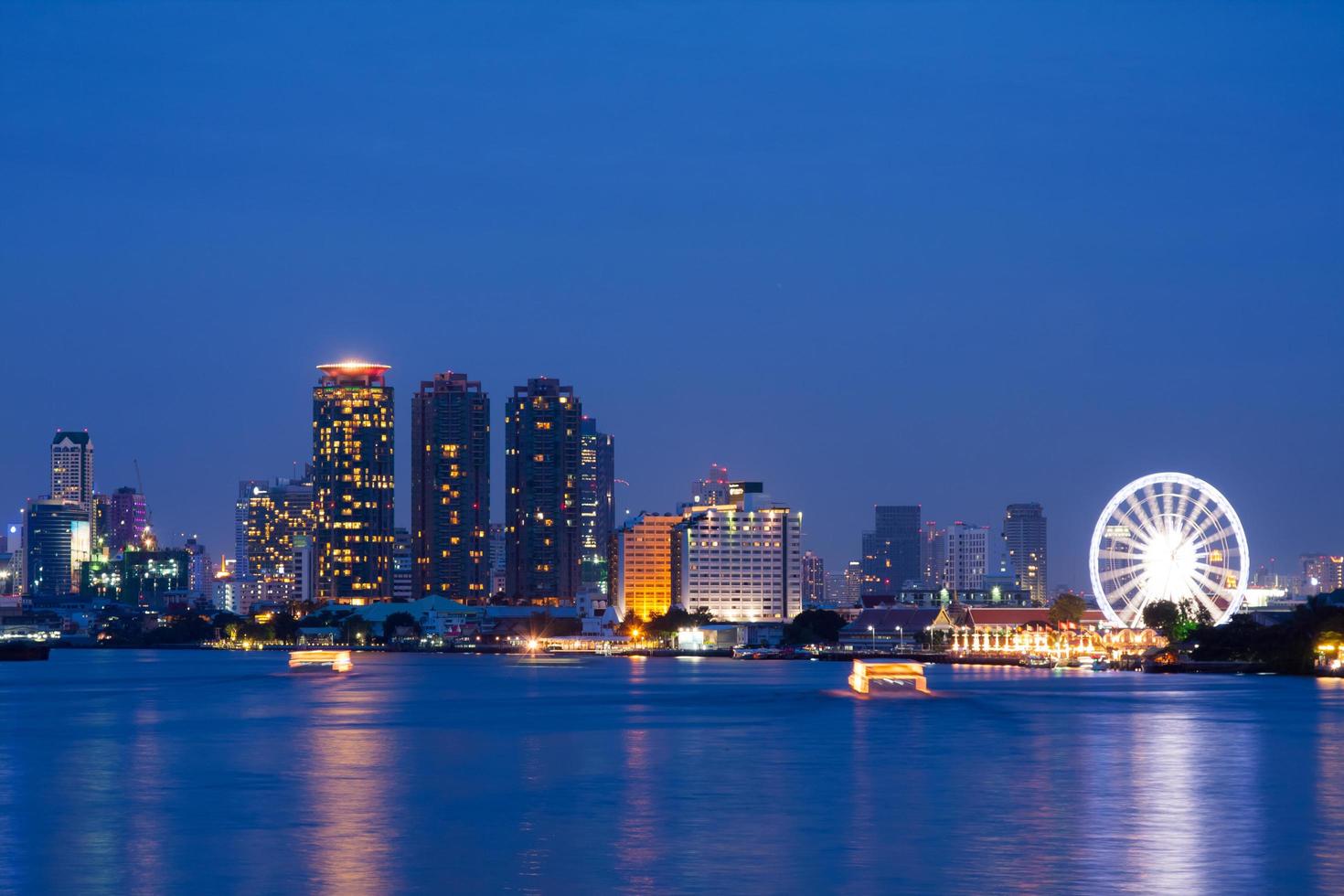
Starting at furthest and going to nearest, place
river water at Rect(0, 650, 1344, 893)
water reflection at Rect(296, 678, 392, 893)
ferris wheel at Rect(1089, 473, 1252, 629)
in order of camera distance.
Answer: ferris wheel at Rect(1089, 473, 1252, 629) → river water at Rect(0, 650, 1344, 893) → water reflection at Rect(296, 678, 392, 893)

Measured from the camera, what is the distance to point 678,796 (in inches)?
1924

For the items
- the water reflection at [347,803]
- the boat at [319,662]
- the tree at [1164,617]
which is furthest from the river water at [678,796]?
the boat at [319,662]

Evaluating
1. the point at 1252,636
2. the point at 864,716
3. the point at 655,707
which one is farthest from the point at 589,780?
the point at 1252,636

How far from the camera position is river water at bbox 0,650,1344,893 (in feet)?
117

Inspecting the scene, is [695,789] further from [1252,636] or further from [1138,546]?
[1252,636]

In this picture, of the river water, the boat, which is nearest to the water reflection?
the river water

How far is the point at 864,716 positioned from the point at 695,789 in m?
32.3

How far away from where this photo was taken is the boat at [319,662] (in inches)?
6097

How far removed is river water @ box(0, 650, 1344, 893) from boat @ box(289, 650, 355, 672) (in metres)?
58.3

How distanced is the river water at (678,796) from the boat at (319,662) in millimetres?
58251

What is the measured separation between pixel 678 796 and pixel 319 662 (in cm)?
11864

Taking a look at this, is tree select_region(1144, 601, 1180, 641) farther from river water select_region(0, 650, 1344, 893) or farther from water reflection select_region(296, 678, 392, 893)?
water reflection select_region(296, 678, 392, 893)

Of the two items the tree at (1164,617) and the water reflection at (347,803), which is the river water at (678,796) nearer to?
the water reflection at (347,803)

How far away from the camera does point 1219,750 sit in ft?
205
